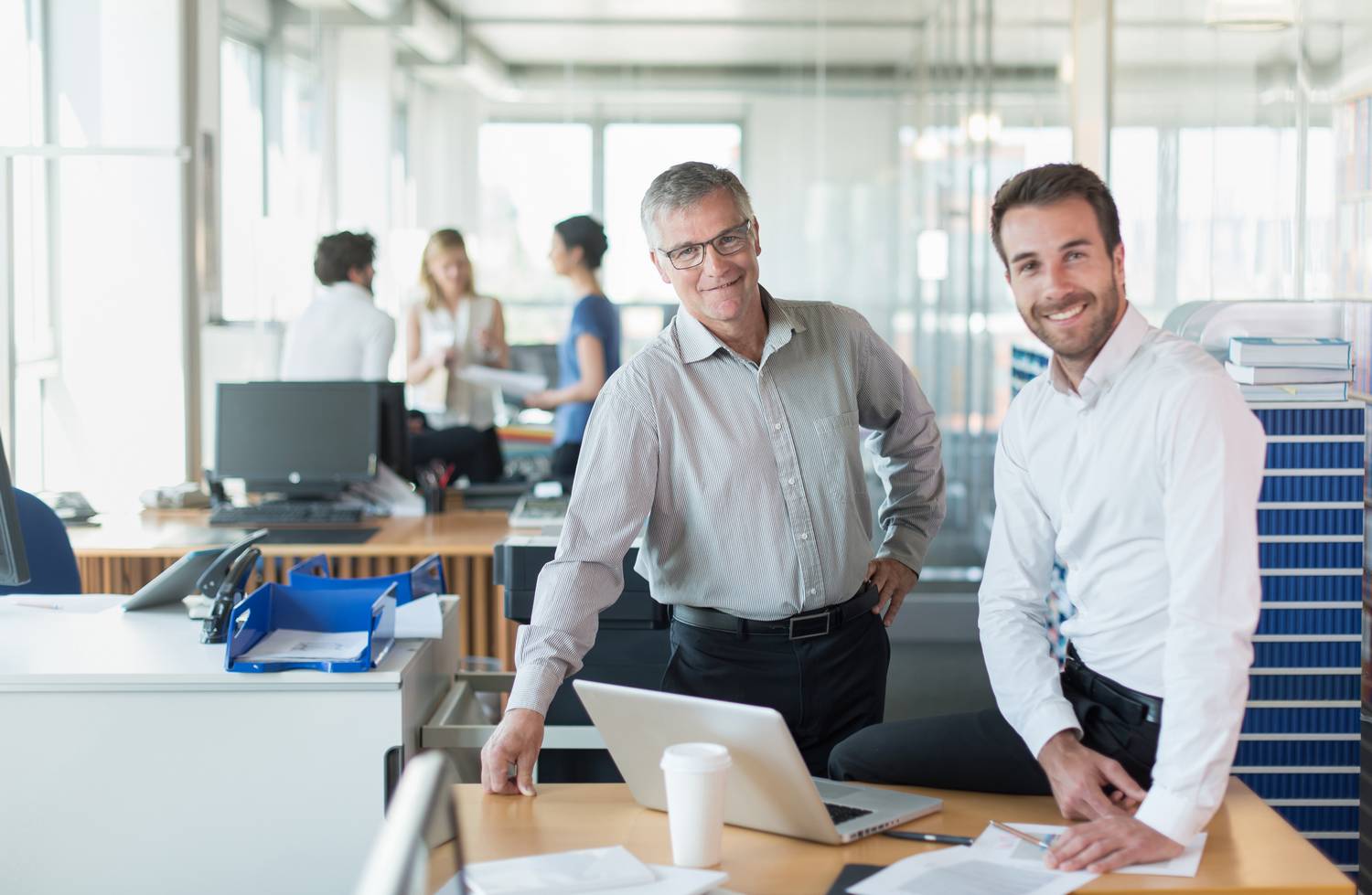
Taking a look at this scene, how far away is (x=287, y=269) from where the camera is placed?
266 inches

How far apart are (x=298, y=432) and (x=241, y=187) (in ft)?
9.30

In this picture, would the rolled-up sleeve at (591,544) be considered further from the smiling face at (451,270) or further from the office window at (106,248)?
the smiling face at (451,270)

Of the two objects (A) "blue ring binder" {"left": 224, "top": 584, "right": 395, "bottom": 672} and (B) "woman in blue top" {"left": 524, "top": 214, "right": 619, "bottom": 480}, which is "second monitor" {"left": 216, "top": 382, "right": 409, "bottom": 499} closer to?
(B) "woman in blue top" {"left": 524, "top": 214, "right": 619, "bottom": 480}

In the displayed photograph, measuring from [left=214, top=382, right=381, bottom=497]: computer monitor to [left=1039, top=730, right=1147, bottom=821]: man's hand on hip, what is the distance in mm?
3290

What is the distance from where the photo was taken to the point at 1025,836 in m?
1.85

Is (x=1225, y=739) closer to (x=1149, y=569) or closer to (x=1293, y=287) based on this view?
(x=1149, y=569)

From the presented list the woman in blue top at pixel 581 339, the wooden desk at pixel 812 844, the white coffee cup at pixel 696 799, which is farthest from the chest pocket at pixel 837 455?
the woman in blue top at pixel 581 339

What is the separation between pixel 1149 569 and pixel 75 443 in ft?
16.8

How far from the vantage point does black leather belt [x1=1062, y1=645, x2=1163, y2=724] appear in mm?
2004

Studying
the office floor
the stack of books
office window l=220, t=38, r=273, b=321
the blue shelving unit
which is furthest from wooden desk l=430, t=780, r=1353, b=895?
office window l=220, t=38, r=273, b=321

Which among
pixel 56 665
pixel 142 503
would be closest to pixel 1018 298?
pixel 56 665

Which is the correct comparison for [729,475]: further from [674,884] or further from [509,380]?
[509,380]

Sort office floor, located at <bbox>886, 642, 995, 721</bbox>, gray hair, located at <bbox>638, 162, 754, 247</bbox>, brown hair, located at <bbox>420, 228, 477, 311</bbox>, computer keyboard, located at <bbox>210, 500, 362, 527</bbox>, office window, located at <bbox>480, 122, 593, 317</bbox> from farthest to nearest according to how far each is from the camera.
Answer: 1. office window, located at <bbox>480, 122, 593, 317</bbox>
2. brown hair, located at <bbox>420, 228, 477, 311</bbox>
3. office floor, located at <bbox>886, 642, 995, 721</bbox>
4. computer keyboard, located at <bbox>210, 500, 362, 527</bbox>
5. gray hair, located at <bbox>638, 162, 754, 247</bbox>

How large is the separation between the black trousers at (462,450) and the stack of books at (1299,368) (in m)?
3.35
